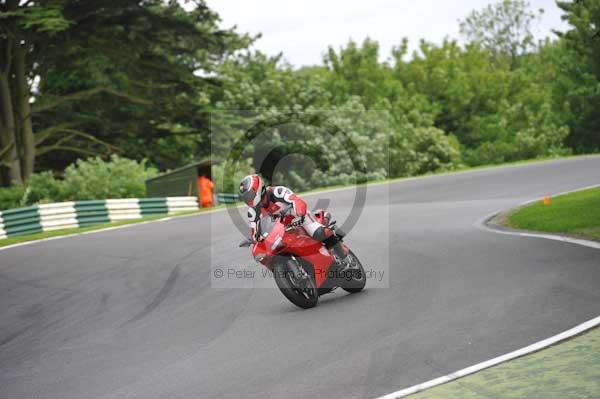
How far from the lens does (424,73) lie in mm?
65625

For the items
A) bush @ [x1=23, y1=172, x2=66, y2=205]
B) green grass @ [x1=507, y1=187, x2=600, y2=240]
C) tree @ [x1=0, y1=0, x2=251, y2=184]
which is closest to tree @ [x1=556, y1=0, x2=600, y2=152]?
tree @ [x1=0, y1=0, x2=251, y2=184]

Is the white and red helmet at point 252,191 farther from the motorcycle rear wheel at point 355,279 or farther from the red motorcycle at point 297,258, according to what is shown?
the motorcycle rear wheel at point 355,279

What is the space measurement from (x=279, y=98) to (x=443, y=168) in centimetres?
1058

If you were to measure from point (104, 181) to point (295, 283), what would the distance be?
2234 cm

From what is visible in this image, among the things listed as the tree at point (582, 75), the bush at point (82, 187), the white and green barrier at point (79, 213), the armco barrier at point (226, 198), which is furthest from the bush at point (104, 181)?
the tree at point (582, 75)

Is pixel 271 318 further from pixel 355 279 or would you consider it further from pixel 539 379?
pixel 539 379

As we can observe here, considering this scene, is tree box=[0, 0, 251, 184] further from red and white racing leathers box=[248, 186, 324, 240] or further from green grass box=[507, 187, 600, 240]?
red and white racing leathers box=[248, 186, 324, 240]

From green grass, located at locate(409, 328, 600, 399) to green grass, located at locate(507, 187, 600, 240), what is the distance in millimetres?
6387

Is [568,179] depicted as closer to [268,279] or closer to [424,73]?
[268,279]

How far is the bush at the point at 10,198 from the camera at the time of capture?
2911cm

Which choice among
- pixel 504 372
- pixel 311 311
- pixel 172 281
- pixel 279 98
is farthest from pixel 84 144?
pixel 504 372

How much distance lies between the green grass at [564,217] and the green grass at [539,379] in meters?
6.39

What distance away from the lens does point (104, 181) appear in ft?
98.6

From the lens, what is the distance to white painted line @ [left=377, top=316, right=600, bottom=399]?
19.8ft
